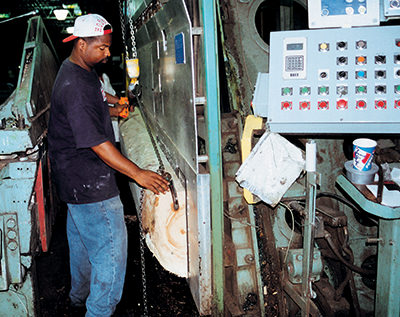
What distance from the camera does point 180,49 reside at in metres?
1.97

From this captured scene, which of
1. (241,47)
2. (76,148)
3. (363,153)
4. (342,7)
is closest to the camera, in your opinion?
(363,153)

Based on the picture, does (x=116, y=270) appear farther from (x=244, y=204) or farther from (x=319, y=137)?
(x=319, y=137)

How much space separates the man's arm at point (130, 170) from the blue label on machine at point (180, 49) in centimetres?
61

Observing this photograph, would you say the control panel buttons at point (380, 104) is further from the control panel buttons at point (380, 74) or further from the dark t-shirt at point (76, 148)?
the dark t-shirt at point (76, 148)

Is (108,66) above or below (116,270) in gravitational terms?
above

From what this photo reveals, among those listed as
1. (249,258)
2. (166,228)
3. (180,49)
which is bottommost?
(249,258)

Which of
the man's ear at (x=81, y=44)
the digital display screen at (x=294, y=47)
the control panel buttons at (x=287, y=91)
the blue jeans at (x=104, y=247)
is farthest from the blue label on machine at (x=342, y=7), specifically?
the blue jeans at (x=104, y=247)

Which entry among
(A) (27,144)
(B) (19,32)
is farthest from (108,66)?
(A) (27,144)

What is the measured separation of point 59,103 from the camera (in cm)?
218

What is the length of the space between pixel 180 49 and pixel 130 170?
72 cm

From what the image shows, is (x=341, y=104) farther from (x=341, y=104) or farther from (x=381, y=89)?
(x=381, y=89)

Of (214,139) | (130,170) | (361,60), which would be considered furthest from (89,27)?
(361,60)

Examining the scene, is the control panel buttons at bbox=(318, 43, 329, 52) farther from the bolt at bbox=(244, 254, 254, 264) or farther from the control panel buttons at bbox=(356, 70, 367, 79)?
the bolt at bbox=(244, 254, 254, 264)

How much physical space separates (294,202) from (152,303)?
1.41 m
